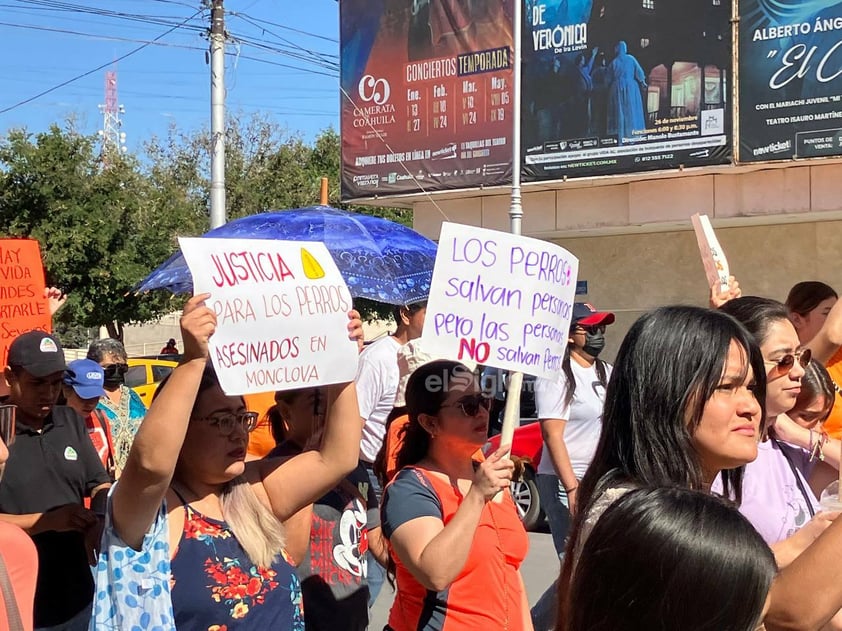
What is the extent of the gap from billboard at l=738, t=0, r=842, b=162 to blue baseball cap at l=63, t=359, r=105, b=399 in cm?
1122

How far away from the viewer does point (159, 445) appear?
2.58 metres

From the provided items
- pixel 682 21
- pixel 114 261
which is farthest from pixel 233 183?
pixel 682 21

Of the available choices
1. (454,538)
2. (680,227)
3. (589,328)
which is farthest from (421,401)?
(680,227)

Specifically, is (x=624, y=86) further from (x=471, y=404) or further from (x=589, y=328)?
(x=471, y=404)

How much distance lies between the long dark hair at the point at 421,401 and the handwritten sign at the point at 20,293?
2.42m

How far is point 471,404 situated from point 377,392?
213cm

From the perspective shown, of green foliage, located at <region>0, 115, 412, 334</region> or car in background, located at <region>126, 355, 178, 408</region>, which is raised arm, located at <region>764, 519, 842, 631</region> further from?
green foliage, located at <region>0, 115, 412, 334</region>

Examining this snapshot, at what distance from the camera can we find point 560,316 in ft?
12.0

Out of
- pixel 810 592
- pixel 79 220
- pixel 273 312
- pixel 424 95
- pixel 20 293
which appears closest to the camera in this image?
pixel 810 592

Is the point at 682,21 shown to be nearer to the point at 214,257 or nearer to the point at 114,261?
the point at 214,257

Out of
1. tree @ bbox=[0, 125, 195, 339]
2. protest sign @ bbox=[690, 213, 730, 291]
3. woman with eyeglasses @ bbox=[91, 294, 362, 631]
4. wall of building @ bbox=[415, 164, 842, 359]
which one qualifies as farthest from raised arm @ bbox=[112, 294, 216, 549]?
tree @ bbox=[0, 125, 195, 339]

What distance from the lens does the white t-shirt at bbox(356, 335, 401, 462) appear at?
5.58 metres

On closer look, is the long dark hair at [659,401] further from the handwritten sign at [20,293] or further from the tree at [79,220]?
the tree at [79,220]

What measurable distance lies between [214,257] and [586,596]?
1.63m
